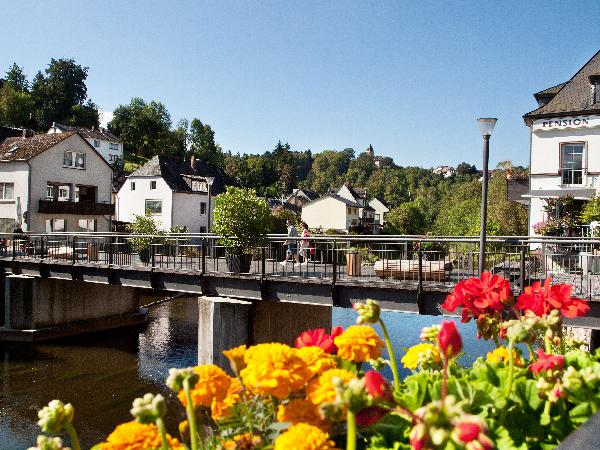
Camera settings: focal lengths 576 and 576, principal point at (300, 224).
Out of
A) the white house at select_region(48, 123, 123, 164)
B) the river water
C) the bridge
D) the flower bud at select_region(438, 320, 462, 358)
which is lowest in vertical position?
the river water

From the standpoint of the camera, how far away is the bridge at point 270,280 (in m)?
13.1

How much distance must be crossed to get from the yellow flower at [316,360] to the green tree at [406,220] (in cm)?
7855

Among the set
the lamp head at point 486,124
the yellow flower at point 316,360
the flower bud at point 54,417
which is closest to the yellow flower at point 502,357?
the yellow flower at point 316,360

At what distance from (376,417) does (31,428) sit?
1517cm

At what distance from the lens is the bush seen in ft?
54.2

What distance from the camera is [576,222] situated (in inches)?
943

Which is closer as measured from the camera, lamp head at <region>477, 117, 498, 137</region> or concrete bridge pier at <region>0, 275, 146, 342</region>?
lamp head at <region>477, 117, 498, 137</region>

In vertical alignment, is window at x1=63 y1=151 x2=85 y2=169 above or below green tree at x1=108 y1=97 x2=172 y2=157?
below

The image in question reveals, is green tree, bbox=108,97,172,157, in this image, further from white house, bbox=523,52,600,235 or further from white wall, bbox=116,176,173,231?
white house, bbox=523,52,600,235

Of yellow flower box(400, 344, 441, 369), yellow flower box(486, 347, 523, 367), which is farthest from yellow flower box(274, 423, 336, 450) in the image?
yellow flower box(486, 347, 523, 367)

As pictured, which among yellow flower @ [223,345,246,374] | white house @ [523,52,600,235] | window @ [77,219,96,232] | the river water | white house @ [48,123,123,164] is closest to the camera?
yellow flower @ [223,345,246,374]

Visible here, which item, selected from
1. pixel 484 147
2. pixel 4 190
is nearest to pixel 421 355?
pixel 484 147

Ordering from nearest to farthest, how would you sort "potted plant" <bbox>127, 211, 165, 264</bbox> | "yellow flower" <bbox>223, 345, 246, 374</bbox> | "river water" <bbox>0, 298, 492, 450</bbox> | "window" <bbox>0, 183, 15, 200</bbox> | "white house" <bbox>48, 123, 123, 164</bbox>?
"yellow flower" <bbox>223, 345, 246, 374</bbox> → "river water" <bbox>0, 298, 492, 450</bbox> → "potted plant" <bbox>127, 211, 165, 264</bbox> → "window" <bbox>0, 183, 15, 200</bbox> → "white house" <bbox>48, 123, 123, 164</bbox>

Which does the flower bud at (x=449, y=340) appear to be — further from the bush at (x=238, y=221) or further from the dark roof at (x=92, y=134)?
the dark roof at (x=92, y=134)
